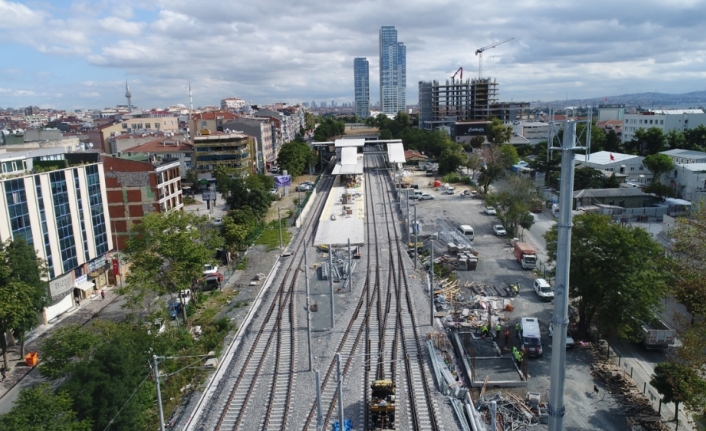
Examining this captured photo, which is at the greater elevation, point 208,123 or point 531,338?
point 208,123

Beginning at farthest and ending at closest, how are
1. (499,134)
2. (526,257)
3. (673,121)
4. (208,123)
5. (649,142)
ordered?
1. (499,134)
2. (208,123)
3. (673,121)
4. (649,142)
5. (526,257)

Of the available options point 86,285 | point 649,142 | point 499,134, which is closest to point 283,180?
point 86,285

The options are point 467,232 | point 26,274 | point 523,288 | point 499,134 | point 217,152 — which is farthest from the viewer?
point 499,134

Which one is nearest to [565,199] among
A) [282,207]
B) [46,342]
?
[46,342]

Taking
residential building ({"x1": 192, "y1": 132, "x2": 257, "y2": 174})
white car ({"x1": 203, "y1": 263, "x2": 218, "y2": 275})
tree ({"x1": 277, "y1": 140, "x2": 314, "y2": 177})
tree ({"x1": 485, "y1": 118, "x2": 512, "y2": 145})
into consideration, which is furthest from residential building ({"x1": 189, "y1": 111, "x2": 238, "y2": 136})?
white car ({"x1": 203, "y1": 263, "x2": 218, "y2": 275})

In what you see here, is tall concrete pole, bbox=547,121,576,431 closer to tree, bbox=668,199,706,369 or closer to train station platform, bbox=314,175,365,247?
tree, bbox=668,199,706,369

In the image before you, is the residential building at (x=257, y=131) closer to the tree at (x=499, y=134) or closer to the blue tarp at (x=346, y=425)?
the tree at (x=499, y=134)

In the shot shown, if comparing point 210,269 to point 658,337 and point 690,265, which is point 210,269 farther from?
point 690,265
